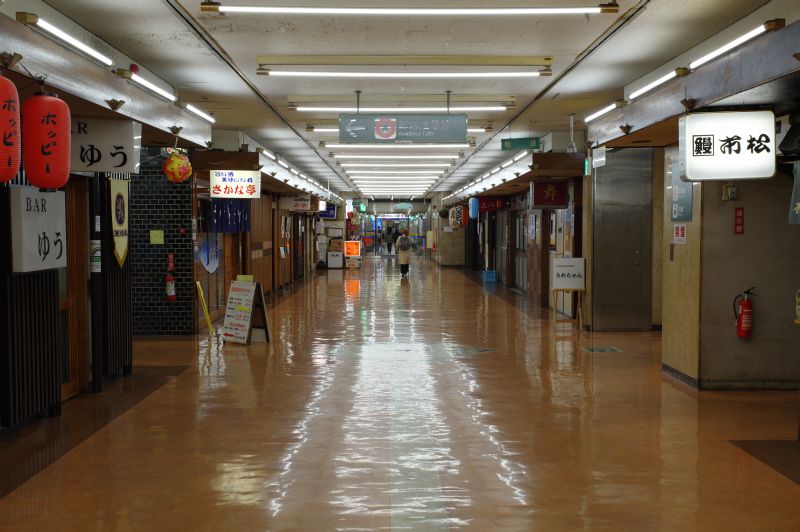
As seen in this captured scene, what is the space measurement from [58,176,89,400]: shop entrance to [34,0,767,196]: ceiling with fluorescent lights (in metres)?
1.79

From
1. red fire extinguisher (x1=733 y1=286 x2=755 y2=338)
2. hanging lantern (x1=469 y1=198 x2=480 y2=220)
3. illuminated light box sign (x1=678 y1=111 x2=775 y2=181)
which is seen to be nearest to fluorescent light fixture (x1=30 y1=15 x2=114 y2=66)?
illuminated light box sign (x1=678 y1=111 x2=775 y2=181)

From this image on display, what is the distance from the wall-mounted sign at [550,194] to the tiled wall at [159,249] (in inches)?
245

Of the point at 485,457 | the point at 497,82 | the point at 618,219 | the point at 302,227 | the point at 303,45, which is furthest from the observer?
the point at 302,227

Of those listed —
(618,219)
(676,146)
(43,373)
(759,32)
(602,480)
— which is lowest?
(602,480)

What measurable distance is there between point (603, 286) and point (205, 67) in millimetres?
7100

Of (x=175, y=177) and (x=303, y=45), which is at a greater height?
(x=303, y=45)

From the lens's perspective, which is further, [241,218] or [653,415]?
[241,218]

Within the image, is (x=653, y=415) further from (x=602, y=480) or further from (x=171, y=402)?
(x=171, y=402)

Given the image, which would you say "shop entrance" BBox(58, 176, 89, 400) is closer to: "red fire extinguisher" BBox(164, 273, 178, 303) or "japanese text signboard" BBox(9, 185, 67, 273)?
"japanese text signboard" BBox(9, 185, 67, 273)

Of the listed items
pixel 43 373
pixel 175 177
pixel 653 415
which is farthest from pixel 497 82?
pixel 43 373

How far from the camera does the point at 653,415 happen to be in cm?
679

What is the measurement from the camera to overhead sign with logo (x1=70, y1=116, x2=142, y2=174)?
22.5 feet

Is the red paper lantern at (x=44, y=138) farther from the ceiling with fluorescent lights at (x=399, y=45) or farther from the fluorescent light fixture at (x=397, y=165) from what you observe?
the fluorescent light fixture at (x=397, y=165)

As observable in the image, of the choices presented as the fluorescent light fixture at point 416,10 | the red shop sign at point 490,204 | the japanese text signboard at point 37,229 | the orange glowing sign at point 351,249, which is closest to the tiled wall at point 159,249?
the japanese text signboard at point 37,229
